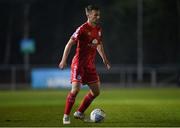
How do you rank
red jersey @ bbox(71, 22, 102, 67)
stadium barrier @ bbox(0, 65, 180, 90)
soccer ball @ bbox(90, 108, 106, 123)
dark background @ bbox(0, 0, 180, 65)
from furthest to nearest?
1. dark background @ bbox(0, 0, 180, 65)
2. stadium barrier @ bbox(0, 65, 180, 90)
3. soccer ball @ bbox(90, 108, 106, 123)
4. red jersey @ bbox(71, 22, 102, 67)

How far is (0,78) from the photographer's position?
51.3 m

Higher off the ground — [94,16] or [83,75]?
[94,16]

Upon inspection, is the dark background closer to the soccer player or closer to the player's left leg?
the player's left leg

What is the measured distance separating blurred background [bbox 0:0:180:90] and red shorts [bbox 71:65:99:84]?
37435 millimetres

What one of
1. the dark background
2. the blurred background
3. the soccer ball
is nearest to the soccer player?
the soccer ball

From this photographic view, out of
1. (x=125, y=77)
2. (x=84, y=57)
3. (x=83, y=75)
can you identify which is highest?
(x=84, y=57)

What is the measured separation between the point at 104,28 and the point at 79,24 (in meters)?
2.43

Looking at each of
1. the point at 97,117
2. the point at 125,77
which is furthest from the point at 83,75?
the point at 125,77

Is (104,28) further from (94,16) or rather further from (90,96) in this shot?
(94,16)

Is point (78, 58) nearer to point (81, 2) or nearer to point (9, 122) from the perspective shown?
point (9, 122)

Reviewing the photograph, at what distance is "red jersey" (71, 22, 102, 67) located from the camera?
14.6 m

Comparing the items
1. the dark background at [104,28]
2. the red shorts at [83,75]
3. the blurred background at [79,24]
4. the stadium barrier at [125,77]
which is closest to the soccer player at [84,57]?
the red shorts at [83,75]

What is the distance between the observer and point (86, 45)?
1467cm

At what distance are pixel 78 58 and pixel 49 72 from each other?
2854 centimetres
